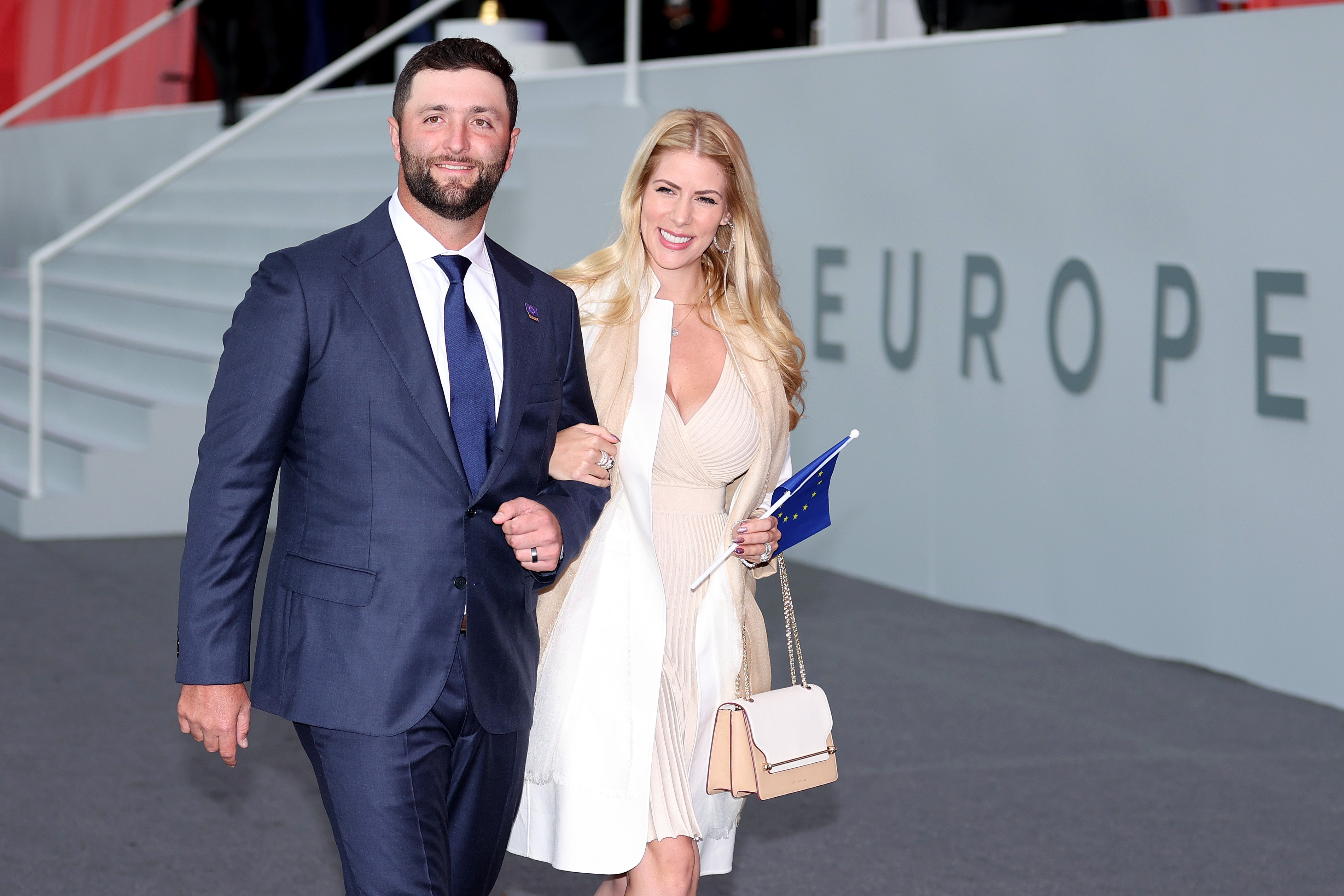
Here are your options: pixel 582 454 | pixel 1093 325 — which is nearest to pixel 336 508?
pixel 582 454

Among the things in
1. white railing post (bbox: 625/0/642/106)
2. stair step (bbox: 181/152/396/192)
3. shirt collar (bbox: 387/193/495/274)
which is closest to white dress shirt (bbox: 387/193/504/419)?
shirt collar (bbox: 387/193/495/274)

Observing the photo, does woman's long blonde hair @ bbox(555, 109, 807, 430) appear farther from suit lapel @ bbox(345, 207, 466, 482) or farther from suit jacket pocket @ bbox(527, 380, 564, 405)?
suit lapel @ bbox(345, 207, 466, 482)

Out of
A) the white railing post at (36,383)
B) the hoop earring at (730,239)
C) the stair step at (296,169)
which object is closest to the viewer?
the hoop earring at (730,239)

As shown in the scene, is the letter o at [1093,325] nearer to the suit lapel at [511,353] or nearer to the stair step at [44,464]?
the suit lapel at [511,353]

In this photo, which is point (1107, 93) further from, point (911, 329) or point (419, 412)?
point (419, 412)

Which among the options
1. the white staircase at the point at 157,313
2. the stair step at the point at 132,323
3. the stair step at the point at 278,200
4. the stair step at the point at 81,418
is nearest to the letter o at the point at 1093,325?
the stair step at the point at 278,200

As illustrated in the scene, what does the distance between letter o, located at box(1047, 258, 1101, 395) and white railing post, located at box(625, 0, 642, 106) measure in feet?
10.6

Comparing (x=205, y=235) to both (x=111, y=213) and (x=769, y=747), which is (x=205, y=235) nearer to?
(x=111, y=213)

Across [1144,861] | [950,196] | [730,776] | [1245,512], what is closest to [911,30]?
[950,196]

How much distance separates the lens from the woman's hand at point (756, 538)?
3123mm

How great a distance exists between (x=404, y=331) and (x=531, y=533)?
359mm

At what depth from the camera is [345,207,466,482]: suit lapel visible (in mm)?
2482

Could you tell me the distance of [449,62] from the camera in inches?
101

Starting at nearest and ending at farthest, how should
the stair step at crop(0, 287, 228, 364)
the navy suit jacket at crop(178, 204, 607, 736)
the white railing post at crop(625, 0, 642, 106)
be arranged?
the navy suit jacket at crop(178, 204, 607, 736) < the white railing post at crop(625, 0, 642, 106) < the stair step at crop(0, 287, 228, 364)
